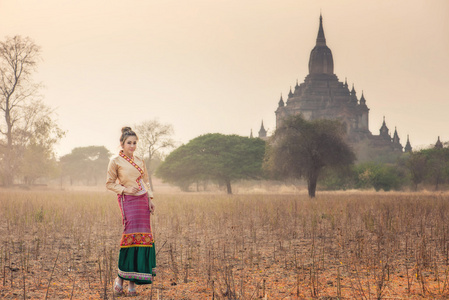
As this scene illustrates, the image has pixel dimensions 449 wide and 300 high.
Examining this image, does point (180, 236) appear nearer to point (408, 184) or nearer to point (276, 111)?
point (408, 184)

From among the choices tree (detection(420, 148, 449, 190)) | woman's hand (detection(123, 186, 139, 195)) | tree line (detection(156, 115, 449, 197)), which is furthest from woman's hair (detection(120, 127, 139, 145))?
tree (detection(420, 148, 449, 190))

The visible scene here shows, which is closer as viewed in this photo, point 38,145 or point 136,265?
point 136,265

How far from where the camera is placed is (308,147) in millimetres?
26375

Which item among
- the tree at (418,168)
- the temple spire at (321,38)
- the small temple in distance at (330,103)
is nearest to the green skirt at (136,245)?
the tree at (418,168)

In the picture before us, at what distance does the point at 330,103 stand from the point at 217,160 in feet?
164

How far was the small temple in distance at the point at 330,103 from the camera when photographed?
80562 millimetres

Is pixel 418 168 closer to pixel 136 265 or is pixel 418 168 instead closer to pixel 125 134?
pixel 125 134

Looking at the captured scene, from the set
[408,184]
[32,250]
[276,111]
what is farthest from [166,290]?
[276,111]

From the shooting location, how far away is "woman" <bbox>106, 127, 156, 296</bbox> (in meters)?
5.19

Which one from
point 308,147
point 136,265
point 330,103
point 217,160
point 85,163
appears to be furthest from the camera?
point 85,163

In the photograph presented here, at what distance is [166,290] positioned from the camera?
5473 mm

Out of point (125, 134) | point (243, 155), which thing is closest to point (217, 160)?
point (243, 155)

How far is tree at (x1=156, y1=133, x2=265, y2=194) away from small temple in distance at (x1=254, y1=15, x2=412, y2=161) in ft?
140

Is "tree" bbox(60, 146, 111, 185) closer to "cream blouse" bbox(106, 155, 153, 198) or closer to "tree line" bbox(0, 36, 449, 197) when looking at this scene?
"tree line" bbox(0, 36, 449, 197)
